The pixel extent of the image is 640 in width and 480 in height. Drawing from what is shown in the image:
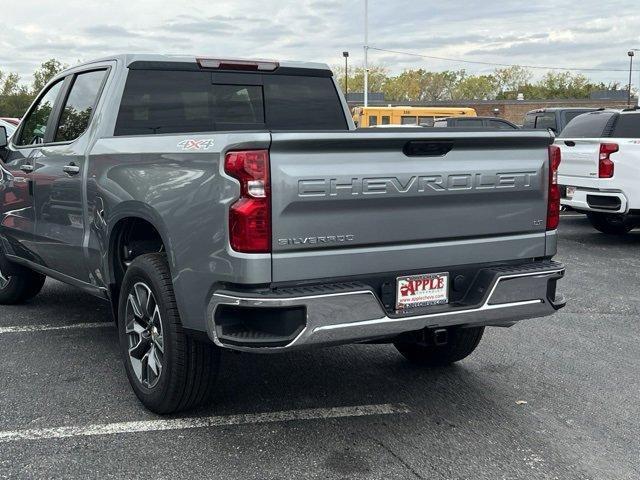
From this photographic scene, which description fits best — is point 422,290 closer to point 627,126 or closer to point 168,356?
point 168,356

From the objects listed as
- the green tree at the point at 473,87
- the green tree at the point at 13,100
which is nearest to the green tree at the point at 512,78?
the green tree at the point at 473,87

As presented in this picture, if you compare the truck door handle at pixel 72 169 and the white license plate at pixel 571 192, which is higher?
the truck door handle at pixel 72 169

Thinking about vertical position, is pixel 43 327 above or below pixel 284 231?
below

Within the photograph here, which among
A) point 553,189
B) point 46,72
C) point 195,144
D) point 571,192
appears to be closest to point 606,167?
point 571,192

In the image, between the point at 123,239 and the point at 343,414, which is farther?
the point at 123,239

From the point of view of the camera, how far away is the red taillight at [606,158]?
9836 millimetres

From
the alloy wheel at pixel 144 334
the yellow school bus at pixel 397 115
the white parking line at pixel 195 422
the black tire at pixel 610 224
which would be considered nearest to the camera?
the white parking line at pixel 195 422

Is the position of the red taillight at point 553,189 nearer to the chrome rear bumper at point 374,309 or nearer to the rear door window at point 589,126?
the chrome rear bumper at point 374,309

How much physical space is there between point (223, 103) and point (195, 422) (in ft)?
7.49

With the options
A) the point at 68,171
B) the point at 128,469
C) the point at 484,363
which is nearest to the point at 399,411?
the point at 484,363

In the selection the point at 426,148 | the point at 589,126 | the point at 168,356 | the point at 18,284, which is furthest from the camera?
the point at 589,126

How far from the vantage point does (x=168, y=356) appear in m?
3.87

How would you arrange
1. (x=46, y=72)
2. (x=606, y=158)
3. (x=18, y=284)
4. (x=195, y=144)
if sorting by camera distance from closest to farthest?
(x=195, y=144) → (x=18, y=284) → (x=606, y=158) → (x=46, y=72)

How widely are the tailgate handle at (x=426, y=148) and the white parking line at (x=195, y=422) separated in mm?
1470
